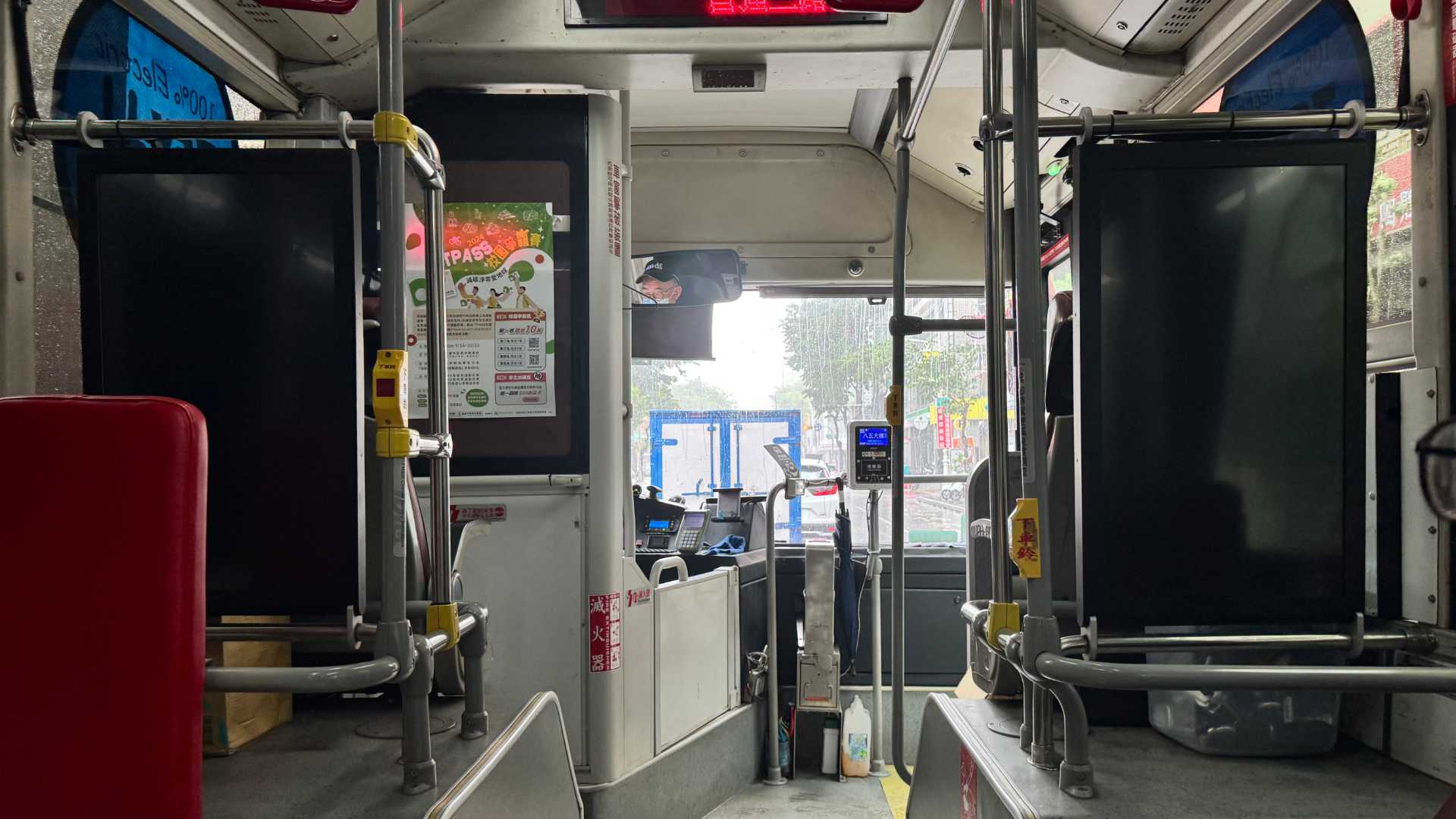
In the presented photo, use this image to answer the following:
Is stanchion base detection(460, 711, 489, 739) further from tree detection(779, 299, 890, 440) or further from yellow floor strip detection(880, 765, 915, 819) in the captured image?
tree detection(779, 299, 890, 440)

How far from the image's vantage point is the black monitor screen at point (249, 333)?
1.43 meters

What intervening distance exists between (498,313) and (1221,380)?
2.18 m

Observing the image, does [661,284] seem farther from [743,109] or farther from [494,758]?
[494,758]

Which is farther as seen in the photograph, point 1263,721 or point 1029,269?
point 1263,721

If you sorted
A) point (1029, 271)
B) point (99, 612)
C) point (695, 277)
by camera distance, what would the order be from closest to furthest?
1. point (99, 612)
2. point (1029, 271)
3. point (695, 277)

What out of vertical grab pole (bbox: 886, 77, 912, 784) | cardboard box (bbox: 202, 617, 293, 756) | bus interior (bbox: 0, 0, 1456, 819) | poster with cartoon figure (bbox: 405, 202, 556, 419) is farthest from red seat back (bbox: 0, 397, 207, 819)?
poster with cartoon figure (bbox: 405, 202, 556, 419)

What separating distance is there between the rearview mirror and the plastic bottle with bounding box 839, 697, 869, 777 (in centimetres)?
207

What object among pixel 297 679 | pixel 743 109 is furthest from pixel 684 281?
pixel 297 679

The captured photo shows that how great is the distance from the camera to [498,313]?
9.39 feet

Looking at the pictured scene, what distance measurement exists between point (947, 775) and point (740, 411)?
10.1ft

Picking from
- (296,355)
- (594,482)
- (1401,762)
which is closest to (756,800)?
(594,482)

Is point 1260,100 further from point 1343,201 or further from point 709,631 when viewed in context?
point 709,631

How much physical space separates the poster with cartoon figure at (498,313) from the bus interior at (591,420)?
13mm

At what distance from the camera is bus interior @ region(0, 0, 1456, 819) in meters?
1.12
